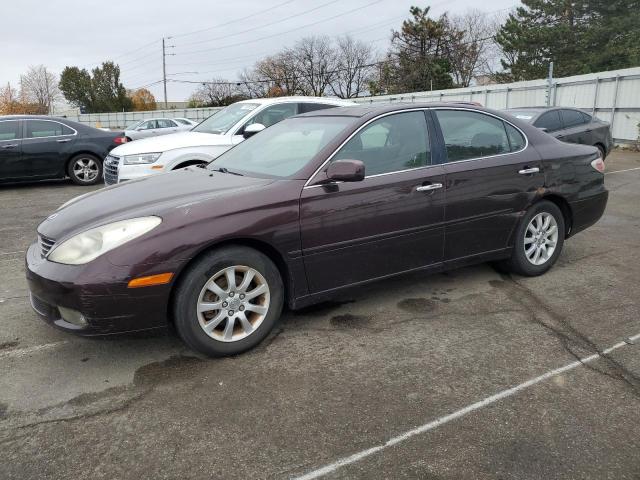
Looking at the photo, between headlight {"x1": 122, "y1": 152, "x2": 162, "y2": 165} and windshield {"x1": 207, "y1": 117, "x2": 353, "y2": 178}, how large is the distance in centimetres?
291

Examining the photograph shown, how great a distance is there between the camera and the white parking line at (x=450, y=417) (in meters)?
2.41

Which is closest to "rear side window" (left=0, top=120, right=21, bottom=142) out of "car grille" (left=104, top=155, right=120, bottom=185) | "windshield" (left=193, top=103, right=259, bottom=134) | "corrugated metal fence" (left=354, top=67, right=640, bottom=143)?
"car grille" (left=104, top=155, right=120, bottom=185)

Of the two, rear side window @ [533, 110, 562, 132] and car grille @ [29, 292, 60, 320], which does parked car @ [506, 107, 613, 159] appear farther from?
car grille @ [29, 292, 60, 320]

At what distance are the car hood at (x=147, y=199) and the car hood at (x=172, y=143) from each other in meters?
3.41

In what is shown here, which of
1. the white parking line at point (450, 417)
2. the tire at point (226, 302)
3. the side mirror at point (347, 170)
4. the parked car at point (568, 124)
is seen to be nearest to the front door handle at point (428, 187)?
the side mirror at point (347, 170)

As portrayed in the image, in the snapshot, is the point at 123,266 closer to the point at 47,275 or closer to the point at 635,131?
the point at 47,275

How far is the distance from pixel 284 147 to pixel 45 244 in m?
1.85

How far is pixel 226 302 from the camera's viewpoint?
11.1 ft

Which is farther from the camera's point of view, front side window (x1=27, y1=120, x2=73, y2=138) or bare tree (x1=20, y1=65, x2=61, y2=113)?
bare tree (x1=20, y1=65, x2=61, y2=113)

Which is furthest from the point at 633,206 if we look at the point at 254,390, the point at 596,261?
the point at 254,390

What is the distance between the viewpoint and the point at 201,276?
10.7ft

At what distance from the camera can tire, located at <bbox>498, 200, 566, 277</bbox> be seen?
4.73 m

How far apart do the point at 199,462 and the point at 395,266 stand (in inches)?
81.9

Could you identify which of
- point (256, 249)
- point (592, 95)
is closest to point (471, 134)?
point (256, 249)
